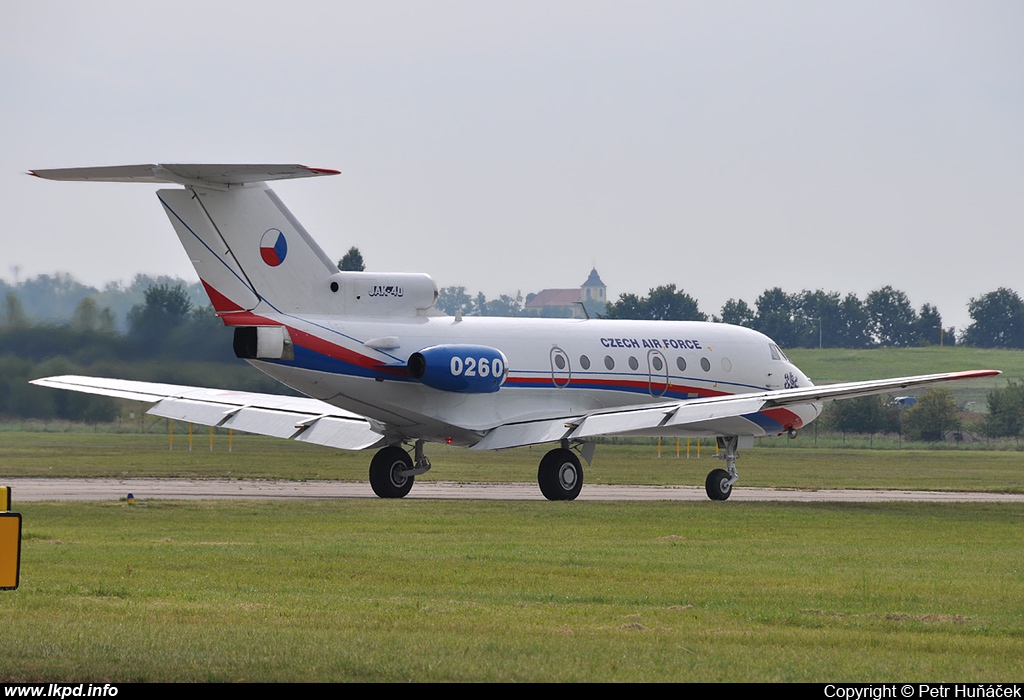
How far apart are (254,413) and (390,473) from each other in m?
3.65

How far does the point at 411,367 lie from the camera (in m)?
27.8

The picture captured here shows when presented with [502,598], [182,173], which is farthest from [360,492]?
[502,598]

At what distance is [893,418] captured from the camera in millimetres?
72812

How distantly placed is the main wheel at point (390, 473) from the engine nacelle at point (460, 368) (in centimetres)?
281

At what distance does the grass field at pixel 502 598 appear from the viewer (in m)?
10.8

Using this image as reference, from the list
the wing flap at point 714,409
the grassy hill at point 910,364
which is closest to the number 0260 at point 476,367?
the wing flap at point 714,409

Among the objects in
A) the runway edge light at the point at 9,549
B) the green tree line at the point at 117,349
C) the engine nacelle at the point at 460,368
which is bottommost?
the runway edge light at the point at 9,549

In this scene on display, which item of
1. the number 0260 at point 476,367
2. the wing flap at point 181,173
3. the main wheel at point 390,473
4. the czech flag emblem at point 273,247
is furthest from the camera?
the main wheel at point 390,473

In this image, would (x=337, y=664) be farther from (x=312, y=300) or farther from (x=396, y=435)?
(x=396, y=435)

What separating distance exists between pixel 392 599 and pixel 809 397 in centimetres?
1654

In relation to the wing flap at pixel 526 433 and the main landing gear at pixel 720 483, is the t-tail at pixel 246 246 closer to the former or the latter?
the wing flap at pixel 526 433

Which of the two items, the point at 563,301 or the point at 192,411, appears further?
the point at 563,301

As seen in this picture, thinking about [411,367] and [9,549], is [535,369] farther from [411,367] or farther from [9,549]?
[9,549]

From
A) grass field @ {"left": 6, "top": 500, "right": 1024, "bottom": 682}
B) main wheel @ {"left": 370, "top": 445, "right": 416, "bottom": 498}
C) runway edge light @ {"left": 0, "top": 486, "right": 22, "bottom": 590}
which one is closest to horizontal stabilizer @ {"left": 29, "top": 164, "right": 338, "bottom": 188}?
grass field @ {"left": 6, "top": 500, "right": 1024, "bottom": 682}
